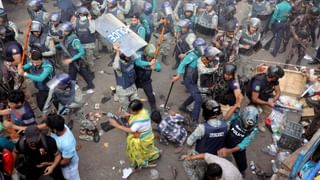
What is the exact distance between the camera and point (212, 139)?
17.6 ft

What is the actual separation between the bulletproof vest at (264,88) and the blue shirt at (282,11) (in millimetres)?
3792

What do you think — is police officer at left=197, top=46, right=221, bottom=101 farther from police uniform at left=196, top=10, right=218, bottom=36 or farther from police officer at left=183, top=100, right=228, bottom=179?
police uniform at left=196, top=10, right=218, bottom=36

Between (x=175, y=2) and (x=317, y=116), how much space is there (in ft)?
16.6

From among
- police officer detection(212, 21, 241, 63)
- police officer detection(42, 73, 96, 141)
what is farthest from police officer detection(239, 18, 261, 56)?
police officer detection(42, 73, 96, 141)

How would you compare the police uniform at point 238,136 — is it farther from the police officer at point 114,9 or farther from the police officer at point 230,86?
the police officer at point 114,9

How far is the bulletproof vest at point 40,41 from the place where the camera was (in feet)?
24.5

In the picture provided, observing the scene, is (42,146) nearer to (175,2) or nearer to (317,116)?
(317,116)

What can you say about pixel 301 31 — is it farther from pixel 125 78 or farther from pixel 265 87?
pixel 125 78

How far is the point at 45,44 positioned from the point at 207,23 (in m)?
3.86

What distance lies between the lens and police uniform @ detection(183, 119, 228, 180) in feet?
17.3

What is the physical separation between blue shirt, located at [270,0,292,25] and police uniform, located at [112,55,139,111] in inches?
187

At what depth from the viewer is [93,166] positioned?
6.75 meters

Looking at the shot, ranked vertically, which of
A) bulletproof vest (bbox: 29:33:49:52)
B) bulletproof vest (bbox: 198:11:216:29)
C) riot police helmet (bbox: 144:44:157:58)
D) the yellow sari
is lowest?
the yellow sari

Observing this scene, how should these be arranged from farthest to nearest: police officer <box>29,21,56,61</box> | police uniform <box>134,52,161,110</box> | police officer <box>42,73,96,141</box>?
police officer <box>29,21,56,61</box> → police uniform <box>134,52,161,110</box> → police officer <box>42,73,96,141</box>
